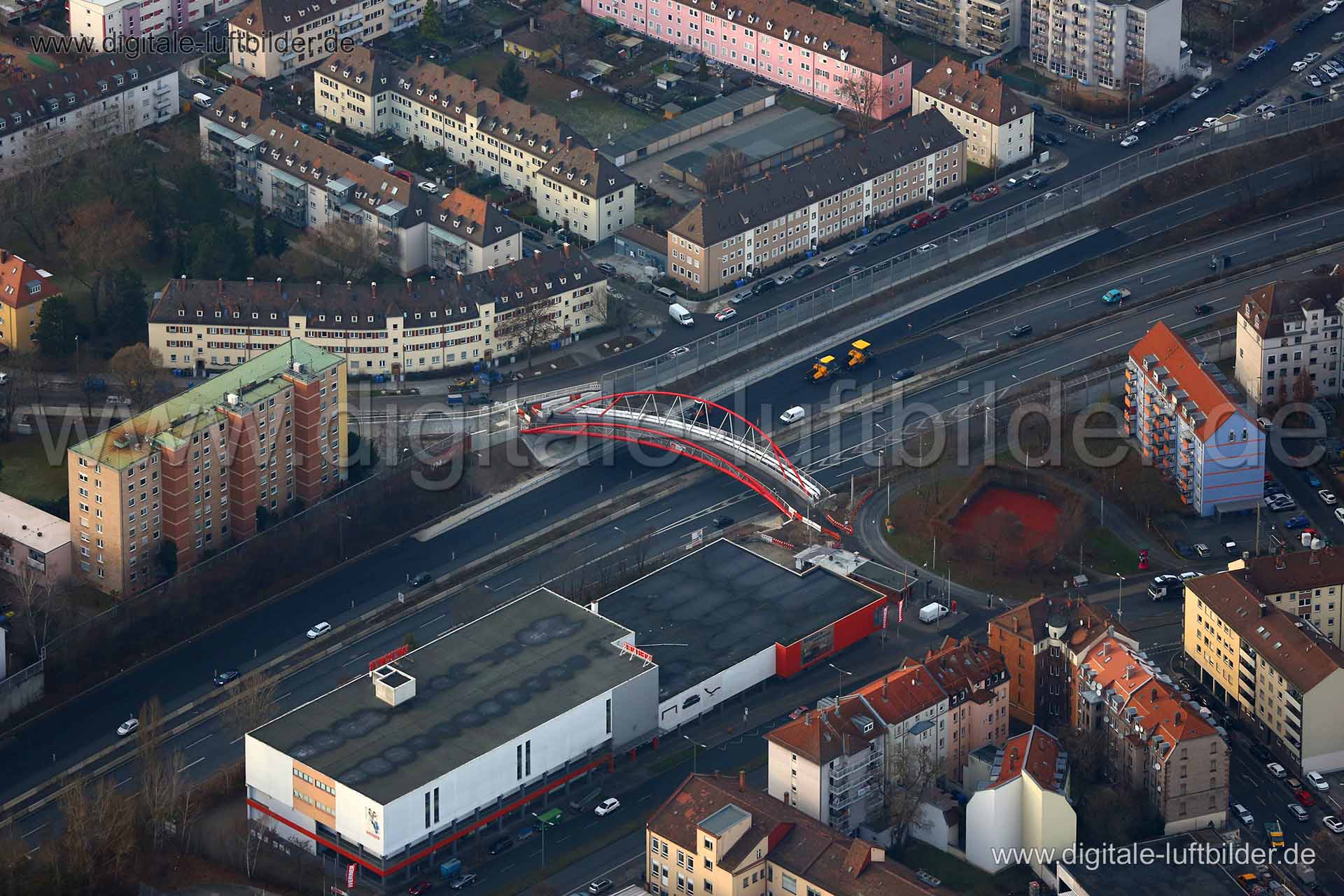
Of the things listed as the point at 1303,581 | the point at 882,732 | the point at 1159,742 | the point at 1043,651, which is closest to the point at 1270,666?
the point at 1303,581

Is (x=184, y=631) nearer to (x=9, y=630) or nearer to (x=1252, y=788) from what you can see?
(x=9, y=630)

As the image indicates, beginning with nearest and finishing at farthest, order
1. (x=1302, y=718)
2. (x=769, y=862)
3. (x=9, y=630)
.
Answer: (x=769, y=862)
(x=1302, y=718)
(x=9, y=630)

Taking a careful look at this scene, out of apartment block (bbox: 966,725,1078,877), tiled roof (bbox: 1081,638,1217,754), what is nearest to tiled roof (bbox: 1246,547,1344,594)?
tiled roof (bbox: 1081,638,1217,754)

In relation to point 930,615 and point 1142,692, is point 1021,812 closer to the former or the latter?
point 1142,692

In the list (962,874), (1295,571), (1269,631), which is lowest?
(962,874)

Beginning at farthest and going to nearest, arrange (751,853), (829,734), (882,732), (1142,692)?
1. (1142,692)
2. (882,732)
3. (829,734)
4. (751,853)

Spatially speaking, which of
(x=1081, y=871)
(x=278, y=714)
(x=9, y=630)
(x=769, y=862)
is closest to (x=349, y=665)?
(x=278, y=714)
